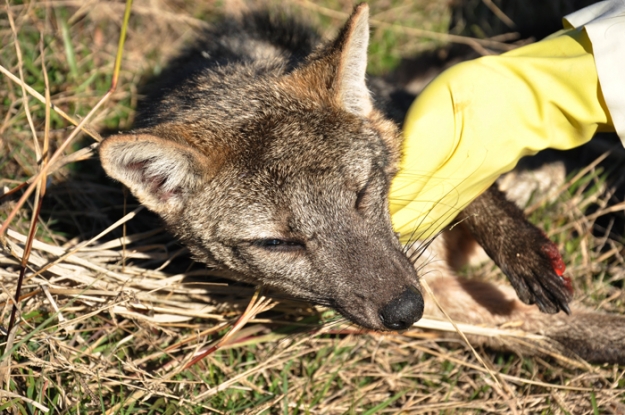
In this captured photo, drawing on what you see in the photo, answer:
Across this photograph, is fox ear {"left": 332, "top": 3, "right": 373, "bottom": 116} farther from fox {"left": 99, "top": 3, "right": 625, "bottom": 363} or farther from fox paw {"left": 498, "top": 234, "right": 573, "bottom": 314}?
fox paw {"left": 498, "top": 234, "right": 573, "bottom": 314}

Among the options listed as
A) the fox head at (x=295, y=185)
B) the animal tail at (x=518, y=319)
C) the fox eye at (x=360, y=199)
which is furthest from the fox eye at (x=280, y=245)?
the animal tail at (x=518, y=319)

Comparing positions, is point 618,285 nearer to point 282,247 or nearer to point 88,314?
point 282,247

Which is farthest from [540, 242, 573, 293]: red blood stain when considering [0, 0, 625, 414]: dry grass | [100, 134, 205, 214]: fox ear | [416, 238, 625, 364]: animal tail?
[100, 134, 205, 214]: fox ear

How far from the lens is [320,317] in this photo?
13.4 feet

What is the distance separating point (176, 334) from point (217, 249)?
3.06 feet

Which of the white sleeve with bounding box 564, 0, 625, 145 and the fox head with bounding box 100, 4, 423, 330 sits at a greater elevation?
the white sleeve with bounding box 564, 0, 625, 145

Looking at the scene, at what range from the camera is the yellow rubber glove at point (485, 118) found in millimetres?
3436

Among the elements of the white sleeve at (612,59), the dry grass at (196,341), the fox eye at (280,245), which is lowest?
the dry grass at (196,341)

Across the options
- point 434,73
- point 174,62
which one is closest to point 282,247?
point 174,62

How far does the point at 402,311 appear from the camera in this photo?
2945mm

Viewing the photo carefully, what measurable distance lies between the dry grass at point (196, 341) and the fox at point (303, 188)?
0.53 metres

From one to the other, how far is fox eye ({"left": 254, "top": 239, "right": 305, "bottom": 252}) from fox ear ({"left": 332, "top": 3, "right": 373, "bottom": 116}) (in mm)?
850

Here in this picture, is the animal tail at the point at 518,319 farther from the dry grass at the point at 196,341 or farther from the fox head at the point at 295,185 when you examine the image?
the fox head at the point at 295,185

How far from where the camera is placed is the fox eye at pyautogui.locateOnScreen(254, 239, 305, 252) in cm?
318
